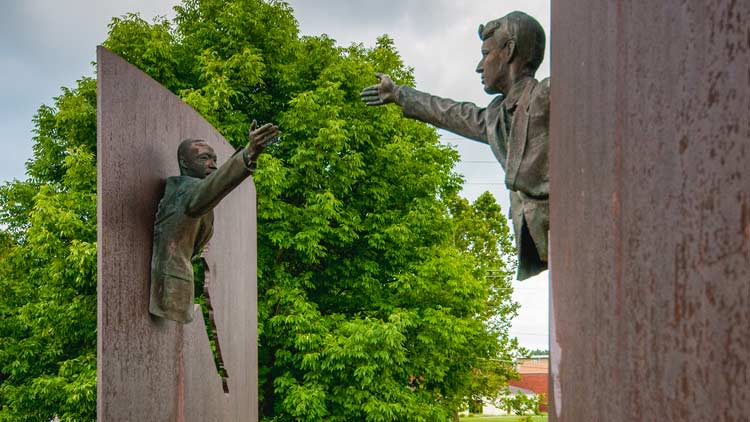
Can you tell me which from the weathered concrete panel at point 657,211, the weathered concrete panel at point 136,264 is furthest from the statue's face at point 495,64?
the weathered concrete panel at point 136,264

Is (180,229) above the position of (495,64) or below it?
below

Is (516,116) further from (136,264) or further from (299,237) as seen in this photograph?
(299,237)

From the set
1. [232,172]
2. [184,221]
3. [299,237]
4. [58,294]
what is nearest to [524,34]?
[232,172]

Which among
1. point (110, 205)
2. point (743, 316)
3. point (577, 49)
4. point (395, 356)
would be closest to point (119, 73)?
point (110, 205)

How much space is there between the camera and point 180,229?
477 centimetres

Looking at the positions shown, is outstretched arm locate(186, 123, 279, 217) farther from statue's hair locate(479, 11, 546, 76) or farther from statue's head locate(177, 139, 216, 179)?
statue's hair locate(479, 11, 546, 76)

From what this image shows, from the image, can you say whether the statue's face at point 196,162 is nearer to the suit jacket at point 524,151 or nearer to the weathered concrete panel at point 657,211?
the suit jacket at point 524,151

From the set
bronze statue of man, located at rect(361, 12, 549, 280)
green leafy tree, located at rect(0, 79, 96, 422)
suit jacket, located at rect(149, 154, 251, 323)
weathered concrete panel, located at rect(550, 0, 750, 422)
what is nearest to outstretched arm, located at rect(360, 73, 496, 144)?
bronze statue of man, located at rect(361, 12, 549, 280)

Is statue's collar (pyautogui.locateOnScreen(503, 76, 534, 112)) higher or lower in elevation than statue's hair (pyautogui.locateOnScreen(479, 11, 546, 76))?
lower

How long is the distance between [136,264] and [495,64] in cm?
239

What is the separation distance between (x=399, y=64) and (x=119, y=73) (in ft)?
49.7

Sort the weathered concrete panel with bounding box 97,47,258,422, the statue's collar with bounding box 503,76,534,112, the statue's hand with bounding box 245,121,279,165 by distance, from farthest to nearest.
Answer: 1. the statue's hand with bounding box 245,121,279,165
2. the weathered concrete panel with bounding box 97,47,258,422
3. the statue's collar with bounding box 503,76,534,112

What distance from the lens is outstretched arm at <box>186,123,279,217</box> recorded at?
14.9 ft

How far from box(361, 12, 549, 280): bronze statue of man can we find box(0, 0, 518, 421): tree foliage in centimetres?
1190
